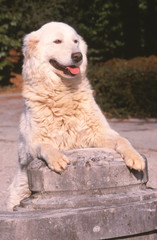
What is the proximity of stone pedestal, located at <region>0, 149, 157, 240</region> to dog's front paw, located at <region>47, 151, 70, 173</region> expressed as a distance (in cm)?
4

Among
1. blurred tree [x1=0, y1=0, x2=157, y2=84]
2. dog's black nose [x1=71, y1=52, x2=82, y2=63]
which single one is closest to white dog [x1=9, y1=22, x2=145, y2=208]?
dog's black nose [x1=71, y1=52, x2=82, y2=63]

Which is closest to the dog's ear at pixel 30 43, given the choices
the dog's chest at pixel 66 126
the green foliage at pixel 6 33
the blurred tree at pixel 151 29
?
the dog's chest at pixel 66 126

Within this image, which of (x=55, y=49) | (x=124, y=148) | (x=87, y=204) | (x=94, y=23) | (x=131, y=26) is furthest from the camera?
(x=94, y=23)

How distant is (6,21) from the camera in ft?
63.6

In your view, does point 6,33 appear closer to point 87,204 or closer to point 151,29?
point 151,29

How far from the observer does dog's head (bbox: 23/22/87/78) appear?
4.54m

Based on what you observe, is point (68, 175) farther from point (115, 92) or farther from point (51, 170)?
point (115, 92)

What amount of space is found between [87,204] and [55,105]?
4.34 ft

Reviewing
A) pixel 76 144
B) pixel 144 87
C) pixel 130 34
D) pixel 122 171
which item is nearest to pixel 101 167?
pixel 122 171

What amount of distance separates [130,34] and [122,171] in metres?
16.6

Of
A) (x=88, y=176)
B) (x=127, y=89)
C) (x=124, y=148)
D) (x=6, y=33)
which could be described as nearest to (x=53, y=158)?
(x=88, y=176)

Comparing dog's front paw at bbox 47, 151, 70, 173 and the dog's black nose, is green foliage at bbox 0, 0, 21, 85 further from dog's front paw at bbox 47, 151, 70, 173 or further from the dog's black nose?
dog's front paw at bbox 47, 151, 70, 173

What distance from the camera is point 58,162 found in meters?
3.42

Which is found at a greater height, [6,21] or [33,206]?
[6,21]
